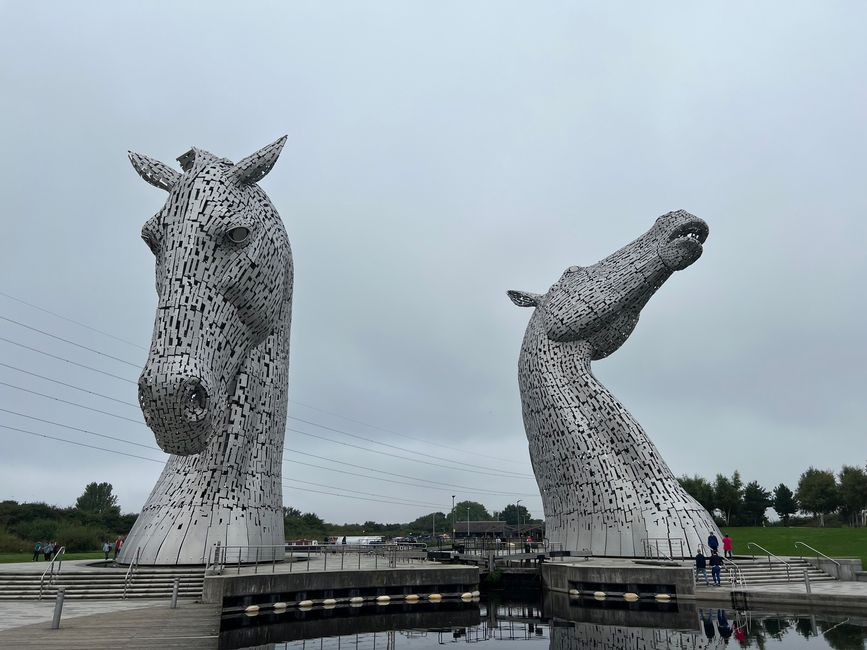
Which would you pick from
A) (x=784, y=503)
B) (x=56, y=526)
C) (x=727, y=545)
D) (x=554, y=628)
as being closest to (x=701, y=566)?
(x=727, y=545)

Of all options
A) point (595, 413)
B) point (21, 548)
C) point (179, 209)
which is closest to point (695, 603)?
point (595, 413)

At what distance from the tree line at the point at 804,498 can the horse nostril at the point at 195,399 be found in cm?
4699

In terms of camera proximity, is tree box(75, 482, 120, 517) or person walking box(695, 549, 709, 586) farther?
tree box(75, 482, 120, 517)

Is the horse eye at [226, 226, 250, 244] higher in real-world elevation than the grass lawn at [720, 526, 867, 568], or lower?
higher

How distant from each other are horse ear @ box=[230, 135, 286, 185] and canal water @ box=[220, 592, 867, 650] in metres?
8.39

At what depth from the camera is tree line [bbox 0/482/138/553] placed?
32.8 m

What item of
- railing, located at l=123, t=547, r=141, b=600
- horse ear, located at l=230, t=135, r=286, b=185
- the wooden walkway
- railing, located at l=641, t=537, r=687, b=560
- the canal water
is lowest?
the canal water

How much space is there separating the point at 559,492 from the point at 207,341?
37.9 feet

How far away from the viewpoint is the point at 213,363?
38.5ft

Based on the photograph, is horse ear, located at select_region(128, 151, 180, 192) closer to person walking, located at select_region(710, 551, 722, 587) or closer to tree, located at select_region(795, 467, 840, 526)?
person walking, located at select_region(710, 551, 722, 587)

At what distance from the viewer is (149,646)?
7.11m

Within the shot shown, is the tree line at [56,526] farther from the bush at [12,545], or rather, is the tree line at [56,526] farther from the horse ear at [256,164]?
the horse ear at [256,164]

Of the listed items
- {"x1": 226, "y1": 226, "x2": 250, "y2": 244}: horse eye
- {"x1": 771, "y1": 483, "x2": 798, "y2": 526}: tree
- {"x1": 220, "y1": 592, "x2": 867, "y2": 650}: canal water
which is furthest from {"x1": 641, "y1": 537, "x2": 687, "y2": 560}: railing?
{"x1": 771, "y1": 483, "x2": 798, "y2": 526}: tree

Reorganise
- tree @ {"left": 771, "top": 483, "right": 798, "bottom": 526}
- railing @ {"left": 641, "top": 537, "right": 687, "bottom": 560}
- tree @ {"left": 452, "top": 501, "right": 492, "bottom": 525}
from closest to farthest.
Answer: railing @ {"left": 641, "top": 537, "right": 687, "bottom": 560}
tree @ {"left": 771, "top": 483, "right": 798, "bottom": 526}
tree @ {"left": 452, "top": 501, "right": 492, "bottom": 525}
